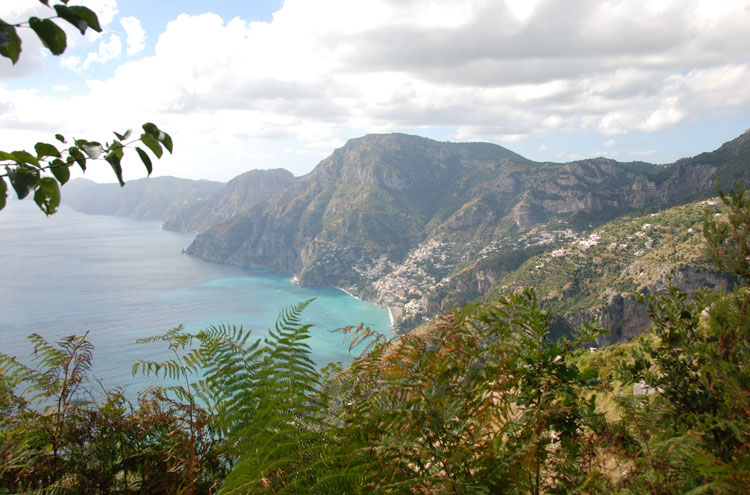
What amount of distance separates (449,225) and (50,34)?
163 meters

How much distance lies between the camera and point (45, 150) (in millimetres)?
1148

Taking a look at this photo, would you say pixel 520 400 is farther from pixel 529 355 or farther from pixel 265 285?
pixel 265 285

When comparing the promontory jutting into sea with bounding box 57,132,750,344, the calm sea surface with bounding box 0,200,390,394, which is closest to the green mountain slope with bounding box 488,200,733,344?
the promontory jutting into sea with bounding box 57,132,750,344

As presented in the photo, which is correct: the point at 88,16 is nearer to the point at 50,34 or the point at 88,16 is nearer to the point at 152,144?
the point at 50,34

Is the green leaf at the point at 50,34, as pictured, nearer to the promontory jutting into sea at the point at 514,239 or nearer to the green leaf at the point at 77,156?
the green leaf at the point at 77,156

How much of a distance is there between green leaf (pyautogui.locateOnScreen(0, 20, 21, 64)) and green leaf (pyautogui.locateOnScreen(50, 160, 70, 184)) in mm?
283

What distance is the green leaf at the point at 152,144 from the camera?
4.12ft

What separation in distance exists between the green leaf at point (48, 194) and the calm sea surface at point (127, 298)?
34.4m

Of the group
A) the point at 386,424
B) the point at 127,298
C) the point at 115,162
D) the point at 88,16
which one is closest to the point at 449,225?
the point at 127,298

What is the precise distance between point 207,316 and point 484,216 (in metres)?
113

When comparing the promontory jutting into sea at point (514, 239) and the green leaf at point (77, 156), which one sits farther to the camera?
the promontory jutting into sea at point (514, 239)

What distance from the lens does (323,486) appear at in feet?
4.62

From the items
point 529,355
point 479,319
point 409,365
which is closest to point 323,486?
point 409,365

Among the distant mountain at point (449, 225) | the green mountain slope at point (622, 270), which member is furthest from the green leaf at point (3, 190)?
the distant mountain at point (449, 225)
